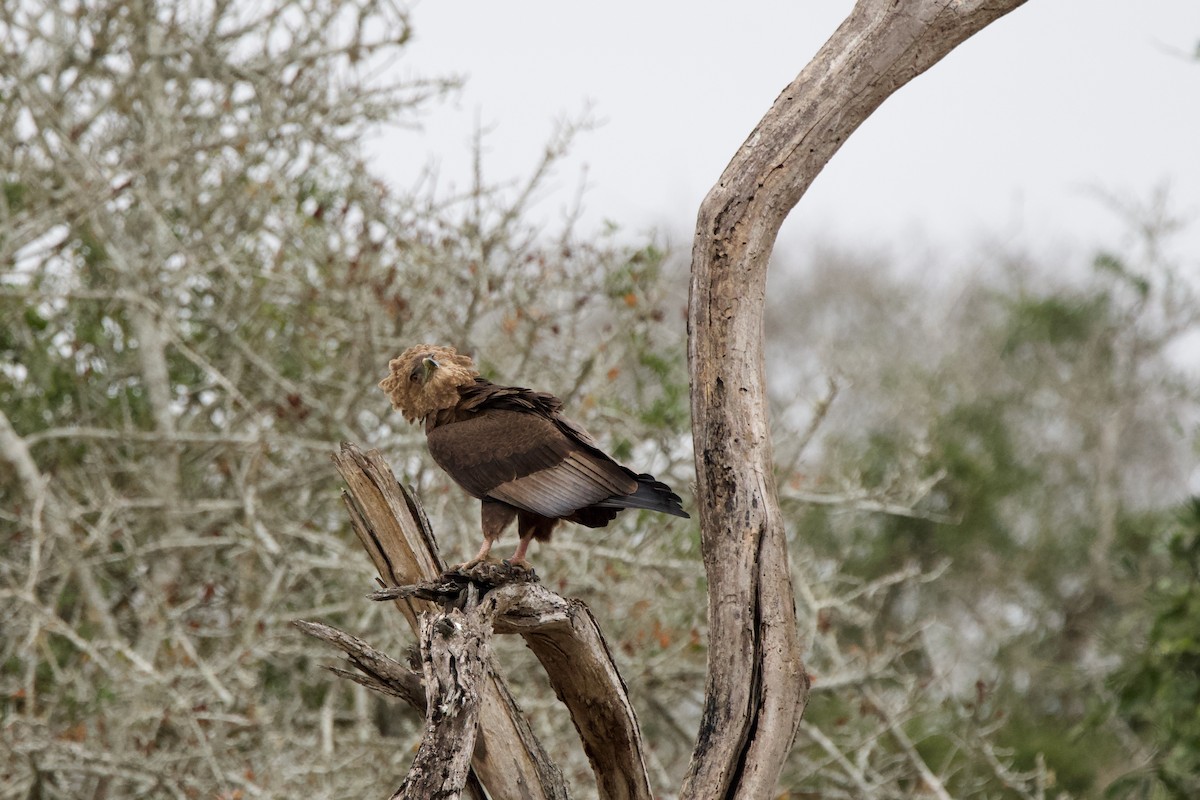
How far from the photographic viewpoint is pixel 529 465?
4355 mm

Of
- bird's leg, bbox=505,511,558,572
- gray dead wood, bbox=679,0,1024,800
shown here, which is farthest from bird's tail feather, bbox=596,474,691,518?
bird's leg, bbox=505,511,558,572

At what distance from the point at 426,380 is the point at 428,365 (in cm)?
5

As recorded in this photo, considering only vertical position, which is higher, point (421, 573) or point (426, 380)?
point (426, 380)

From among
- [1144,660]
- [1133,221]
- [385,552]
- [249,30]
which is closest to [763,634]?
[385,552]

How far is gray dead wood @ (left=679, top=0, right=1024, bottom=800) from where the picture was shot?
4.02 metres

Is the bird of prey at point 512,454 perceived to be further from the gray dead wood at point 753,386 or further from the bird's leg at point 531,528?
the gray dead wood at point 753,386

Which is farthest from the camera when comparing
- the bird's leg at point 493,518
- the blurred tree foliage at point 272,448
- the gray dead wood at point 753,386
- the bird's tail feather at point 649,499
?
the blurred tree foliage at point 272,448

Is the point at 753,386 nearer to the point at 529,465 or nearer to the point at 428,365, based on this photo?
the point at 529,465

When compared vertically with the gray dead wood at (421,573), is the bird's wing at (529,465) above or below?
above

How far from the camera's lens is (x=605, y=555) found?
8.05 meters

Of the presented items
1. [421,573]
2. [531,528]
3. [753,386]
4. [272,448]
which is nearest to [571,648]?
[531,528]

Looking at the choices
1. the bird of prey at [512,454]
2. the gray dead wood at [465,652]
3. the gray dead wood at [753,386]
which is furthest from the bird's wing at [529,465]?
the gray dead wood at [753,386]

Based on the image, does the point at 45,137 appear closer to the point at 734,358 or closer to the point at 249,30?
the point at 249,30

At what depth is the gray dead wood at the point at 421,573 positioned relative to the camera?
4.36 metres
